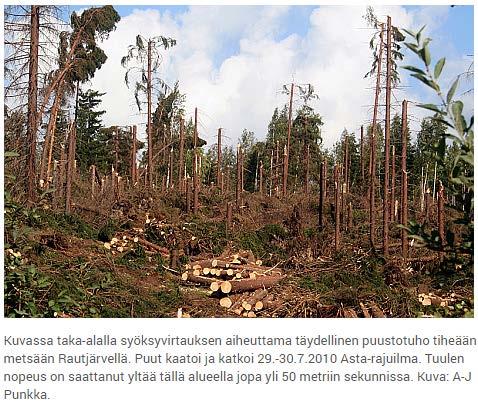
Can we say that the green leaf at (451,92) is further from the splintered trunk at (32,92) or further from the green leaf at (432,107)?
the splintered trunk at (32,92)

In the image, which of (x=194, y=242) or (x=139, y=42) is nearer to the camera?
(x=194, y=242)

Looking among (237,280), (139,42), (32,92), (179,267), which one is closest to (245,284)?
(237,280)

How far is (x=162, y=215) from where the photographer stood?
46.6ft

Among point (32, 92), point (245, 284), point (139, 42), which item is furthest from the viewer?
point (139, 42)

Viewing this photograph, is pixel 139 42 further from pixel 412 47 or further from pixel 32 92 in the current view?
pixel 412 47

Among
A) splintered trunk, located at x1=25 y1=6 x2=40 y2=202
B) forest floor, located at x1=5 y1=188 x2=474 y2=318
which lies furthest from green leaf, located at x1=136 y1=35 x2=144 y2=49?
splintered trunk, located at x1=25 y1=6 x2=40 y2=202

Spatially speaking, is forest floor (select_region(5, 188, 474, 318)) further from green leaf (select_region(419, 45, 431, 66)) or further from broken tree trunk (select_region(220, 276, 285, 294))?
green leaf (select_region(419, 45, 431, 66))

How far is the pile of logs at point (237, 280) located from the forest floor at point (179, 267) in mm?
125

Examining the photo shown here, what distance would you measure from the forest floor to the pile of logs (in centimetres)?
12

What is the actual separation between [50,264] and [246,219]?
7.71 metres

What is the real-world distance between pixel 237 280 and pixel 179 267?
1746 millimetres

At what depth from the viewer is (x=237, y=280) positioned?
9203 millimetres

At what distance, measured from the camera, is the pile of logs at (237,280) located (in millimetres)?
8578
